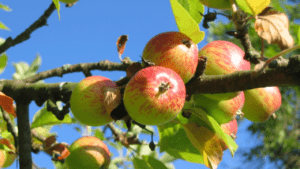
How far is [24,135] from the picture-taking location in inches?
54.9

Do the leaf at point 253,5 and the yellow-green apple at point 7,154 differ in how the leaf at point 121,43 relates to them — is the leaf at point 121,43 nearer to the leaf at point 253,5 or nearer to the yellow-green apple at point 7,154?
the leaf at point 253,5

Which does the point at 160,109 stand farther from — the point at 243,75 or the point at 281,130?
the point at 281,130

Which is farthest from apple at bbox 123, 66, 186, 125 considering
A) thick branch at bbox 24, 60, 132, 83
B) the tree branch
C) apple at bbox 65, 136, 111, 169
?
the tree branch

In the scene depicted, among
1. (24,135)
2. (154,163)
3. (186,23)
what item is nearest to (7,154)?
(24,135)

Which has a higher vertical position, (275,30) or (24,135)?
(275,30)

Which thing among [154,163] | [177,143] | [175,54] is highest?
[175,54]

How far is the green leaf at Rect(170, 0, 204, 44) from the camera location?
0.90 metres

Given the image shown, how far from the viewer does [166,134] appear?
1515mm

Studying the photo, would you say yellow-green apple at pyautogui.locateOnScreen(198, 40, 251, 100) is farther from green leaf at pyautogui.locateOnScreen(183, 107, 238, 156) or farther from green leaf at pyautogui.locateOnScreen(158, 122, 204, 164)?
green leaf at pyautogui.locateOnScreen(158, 122, 204, 164)

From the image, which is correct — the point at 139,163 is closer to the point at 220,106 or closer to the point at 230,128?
the point at 230,128

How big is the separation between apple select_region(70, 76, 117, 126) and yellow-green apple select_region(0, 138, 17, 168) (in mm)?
719

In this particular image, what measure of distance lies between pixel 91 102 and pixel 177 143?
1.93ft

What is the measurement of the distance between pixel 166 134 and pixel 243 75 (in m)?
0.75

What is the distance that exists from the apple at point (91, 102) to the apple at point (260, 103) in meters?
0.56
